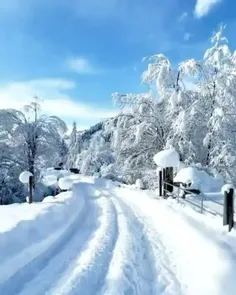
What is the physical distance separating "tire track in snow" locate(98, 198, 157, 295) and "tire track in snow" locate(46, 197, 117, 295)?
5.4 inches

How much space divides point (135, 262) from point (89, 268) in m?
1.08

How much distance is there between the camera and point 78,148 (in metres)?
80.2

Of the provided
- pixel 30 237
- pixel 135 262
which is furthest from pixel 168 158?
pixel 135 262

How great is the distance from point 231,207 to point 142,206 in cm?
727

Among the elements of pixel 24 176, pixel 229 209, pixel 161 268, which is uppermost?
pixel 229 209

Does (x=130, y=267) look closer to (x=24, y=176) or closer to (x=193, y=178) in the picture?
(x=193, y=178)

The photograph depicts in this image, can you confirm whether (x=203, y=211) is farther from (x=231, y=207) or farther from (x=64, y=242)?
(x=64, y=242)

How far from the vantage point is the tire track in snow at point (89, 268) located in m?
5.23

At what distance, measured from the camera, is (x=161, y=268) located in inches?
258

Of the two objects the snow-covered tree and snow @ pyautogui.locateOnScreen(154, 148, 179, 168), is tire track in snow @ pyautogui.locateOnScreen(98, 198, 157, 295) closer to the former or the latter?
snow @ pyautogui.locateOnScreen(154, 148, 179, 168)

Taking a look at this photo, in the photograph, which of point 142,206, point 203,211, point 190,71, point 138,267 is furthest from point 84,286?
point 190,71

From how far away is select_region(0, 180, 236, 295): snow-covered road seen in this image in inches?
214

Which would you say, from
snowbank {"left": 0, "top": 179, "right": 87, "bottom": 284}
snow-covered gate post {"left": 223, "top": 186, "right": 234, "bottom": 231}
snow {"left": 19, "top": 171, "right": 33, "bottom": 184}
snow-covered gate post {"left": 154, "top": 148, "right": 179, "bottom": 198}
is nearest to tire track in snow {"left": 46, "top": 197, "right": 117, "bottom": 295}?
snowbank {"left": 0, "top": 179, "right": 87, "bottom": 284}

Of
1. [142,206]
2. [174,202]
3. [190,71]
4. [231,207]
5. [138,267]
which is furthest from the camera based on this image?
[190,71]
